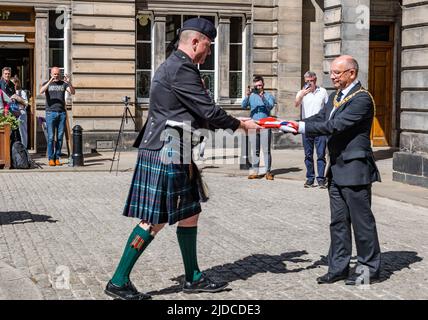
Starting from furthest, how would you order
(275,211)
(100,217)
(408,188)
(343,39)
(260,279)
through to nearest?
(343,39), (408,188), (275,211), (100,217), (260,279)

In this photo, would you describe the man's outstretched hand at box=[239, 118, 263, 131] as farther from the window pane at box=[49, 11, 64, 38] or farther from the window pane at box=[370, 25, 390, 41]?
the window pane at box=[370, 25, 390, 41]

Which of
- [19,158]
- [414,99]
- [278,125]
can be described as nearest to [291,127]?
[278,125]

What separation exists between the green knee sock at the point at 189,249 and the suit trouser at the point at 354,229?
1229mm

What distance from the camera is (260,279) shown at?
23.1 feet

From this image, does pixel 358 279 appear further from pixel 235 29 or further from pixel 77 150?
pixel 235 29

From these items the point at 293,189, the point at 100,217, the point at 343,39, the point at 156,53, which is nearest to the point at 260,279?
the point at 100,217

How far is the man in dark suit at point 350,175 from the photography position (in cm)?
691

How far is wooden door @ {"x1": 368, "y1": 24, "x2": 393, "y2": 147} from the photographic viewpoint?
2183 cm

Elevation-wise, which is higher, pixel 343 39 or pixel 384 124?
pixel 343 39

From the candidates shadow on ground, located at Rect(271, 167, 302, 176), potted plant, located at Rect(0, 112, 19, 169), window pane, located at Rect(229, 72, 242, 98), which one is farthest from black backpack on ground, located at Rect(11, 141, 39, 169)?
window pane, located at Rect(229, 72, 242, 98)

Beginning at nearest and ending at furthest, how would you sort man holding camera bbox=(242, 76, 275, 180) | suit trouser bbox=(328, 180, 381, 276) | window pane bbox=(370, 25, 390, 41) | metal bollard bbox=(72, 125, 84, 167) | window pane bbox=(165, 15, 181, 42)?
suit trouser bbox=(328, 180, 381, 276) < man holding camera bbox=(242, 76, 275, 180) < metal bollard bbox=(72, 125, 84, 167) < window pane bbox=(165, 15, 181, 42) < window pane bbox=(370, 25, 390, 41)

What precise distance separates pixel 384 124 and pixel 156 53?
6282mm

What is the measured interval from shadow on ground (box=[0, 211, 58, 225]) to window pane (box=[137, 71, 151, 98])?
10327 mm
